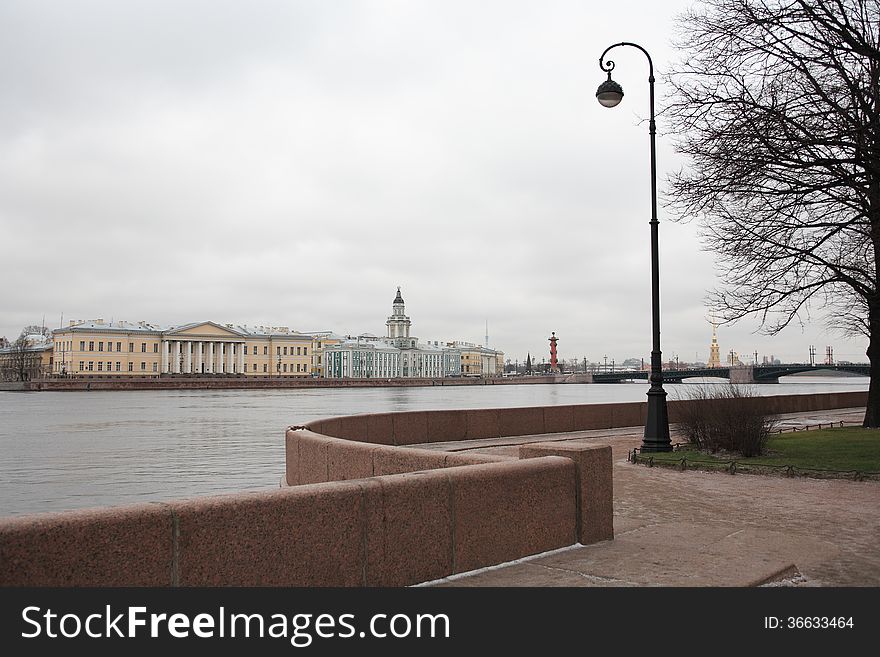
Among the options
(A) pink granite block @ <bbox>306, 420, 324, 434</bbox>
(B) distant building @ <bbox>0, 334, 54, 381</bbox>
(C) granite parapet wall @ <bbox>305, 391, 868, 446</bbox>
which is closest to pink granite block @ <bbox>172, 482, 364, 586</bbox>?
(C) granite parapet wall @ <bbox>305, 391, 868, 446</bbox>

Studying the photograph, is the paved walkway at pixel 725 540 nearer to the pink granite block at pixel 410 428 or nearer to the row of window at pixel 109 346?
the pink granite block at pixel 410 428

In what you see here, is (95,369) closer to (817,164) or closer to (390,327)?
(390,327)

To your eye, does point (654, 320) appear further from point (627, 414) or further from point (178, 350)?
point (178, 350)

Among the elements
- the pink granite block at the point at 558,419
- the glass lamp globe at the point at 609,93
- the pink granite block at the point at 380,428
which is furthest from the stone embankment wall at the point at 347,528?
the pink granite block at the point at 558,419

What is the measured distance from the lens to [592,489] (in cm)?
629

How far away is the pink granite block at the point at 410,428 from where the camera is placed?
51.9ft

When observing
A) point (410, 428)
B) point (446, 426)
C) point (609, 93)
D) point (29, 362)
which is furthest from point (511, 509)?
point (29, 362)

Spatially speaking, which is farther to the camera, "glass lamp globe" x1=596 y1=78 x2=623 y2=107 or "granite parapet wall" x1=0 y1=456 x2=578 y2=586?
"glass lamp globe" x1=596 y1=78 x2=623 y2=107

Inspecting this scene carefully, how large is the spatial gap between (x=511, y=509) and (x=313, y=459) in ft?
13.2

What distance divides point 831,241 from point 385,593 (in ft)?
56.1

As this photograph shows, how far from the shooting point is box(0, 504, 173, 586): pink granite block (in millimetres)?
3557

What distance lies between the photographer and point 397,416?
1580 centimetres

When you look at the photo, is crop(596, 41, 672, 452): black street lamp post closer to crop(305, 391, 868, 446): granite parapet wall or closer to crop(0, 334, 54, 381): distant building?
crop(305, 391, 868, 446): granite parapet wall

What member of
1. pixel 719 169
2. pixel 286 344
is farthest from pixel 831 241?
pixel 286 344
